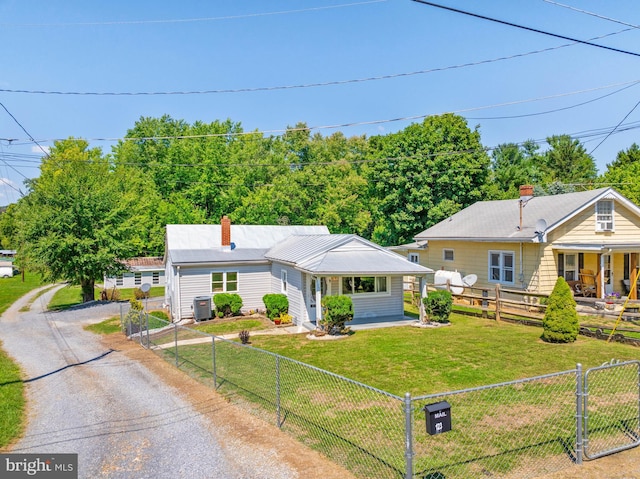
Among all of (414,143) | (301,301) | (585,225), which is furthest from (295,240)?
(414,143)

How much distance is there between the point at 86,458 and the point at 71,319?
19.2m

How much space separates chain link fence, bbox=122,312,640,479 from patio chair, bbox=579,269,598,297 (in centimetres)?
1108

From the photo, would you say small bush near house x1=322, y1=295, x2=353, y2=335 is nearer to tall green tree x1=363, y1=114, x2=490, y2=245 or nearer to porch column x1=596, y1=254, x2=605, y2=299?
porch column x1=596, y1=254, x2=605, y2=299

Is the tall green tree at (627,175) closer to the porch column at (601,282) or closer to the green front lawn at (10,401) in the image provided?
the porch column at (601,282)

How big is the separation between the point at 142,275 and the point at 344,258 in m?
28.2

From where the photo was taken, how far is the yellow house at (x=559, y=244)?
21.0 metres

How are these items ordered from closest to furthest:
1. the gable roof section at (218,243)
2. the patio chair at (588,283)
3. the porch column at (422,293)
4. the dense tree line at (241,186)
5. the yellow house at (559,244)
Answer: the porch column at (422,293)
the yellow house at (559,244)
the patio chair at (588,283)
the gable roof section at (218,243)
the dense tree line at (241,186)

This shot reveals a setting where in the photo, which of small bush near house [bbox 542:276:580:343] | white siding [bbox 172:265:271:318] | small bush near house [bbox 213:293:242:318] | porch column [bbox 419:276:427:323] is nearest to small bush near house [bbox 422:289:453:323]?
porch column [bbox 419:276:427:323]

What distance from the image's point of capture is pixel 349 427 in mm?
8188

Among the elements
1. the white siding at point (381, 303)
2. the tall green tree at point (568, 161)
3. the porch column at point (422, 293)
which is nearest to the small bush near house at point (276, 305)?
the white siding at point (381, 303)

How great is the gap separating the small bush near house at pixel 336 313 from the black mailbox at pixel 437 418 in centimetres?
1063

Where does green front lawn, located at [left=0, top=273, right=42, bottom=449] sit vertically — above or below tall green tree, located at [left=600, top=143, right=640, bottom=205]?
below

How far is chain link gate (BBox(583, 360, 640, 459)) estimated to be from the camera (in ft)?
23.2

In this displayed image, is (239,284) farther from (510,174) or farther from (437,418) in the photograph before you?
(510,174)
